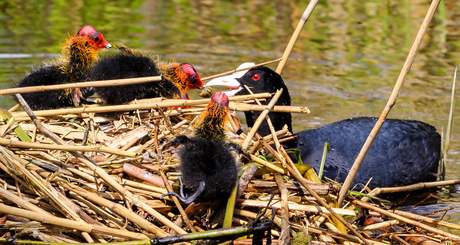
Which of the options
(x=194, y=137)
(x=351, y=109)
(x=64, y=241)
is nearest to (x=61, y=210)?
(x=64, y=241)

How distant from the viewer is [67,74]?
3174 millimetres

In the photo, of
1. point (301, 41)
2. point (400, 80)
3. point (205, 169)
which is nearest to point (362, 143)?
point (400, 80)

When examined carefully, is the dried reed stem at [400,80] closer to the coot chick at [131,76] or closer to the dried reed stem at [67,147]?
the dried reed stem at [67,147]

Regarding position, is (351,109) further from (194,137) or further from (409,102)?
(194,137)

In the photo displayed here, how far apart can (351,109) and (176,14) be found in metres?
4.47

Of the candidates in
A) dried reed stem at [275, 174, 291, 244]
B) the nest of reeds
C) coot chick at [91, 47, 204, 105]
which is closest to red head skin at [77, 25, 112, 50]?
coot chick at [91, 47, 204, 105]

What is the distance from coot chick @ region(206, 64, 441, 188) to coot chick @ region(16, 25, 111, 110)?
0.90 m

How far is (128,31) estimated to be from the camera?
26.4 ft

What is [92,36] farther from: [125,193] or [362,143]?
[362,143]

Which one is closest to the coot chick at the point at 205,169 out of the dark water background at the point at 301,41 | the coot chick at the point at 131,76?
the coot chick at the point at 131,76

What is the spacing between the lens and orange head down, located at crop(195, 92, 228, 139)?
7.99 feet

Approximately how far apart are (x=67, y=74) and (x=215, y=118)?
124 centimetres

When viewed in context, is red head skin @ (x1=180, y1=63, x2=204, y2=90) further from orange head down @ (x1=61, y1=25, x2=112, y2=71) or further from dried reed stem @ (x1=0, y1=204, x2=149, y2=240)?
dried reed stem @ (x1=0, y1=204, x2=149, y2=240)

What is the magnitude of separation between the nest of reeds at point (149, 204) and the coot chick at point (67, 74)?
1.22 feet
